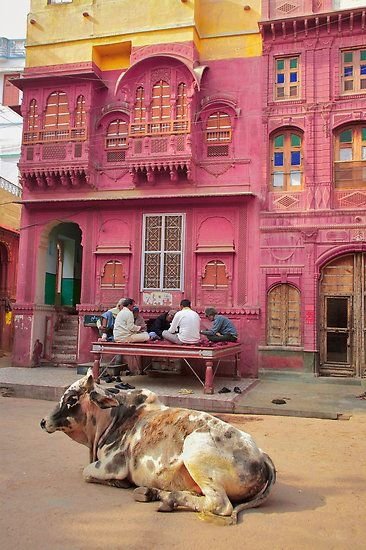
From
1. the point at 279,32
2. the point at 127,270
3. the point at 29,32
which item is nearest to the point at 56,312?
the point at 127,270

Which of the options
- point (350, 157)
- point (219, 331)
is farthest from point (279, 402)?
point (350, 157)

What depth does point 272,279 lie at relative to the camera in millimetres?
13852

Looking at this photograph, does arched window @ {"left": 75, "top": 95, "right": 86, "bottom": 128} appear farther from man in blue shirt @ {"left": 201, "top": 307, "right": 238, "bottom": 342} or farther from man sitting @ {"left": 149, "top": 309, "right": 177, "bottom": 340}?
man in blue shirt @ {"left": 201, "top": 307, "right": 238, "bottom": 342}

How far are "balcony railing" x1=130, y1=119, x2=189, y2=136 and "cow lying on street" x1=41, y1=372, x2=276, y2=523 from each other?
10.7 m

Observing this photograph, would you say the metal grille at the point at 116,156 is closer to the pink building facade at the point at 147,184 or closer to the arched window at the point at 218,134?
the pink building facade at the point at 147,184

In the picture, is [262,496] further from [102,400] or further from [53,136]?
[53,136]

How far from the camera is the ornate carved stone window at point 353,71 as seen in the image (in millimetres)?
13875

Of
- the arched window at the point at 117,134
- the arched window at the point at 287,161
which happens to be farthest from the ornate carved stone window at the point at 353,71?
the arched window at the point at 117,134

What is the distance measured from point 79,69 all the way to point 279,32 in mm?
5880

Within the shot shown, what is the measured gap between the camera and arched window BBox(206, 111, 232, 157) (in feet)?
48.3

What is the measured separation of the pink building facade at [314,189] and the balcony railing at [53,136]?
5.48 meters

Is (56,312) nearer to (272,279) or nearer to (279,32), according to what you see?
(272,279)

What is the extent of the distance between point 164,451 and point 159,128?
11777 mm

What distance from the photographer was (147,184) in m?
15.0
